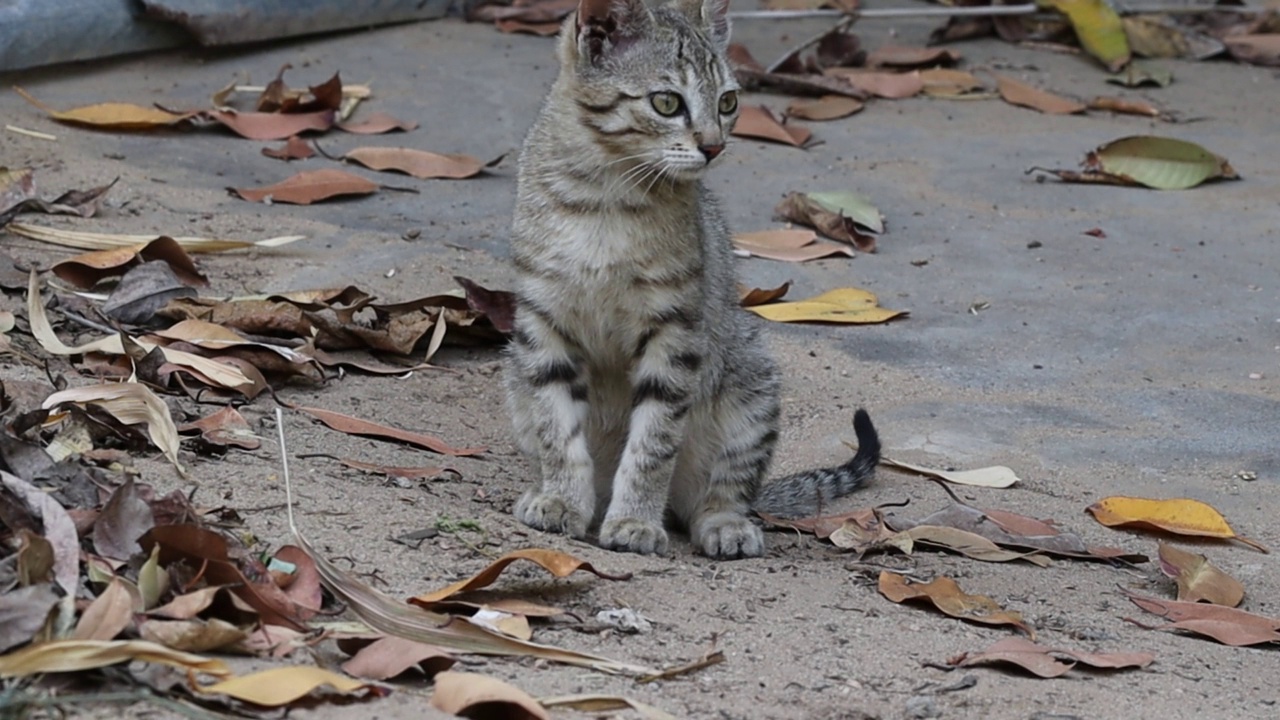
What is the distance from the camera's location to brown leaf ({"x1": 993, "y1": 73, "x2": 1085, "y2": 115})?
9.83 metres

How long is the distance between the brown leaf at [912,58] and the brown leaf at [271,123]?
3.84 metres

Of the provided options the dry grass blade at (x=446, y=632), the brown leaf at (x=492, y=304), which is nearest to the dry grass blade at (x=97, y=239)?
the brown leaf at (x=492, y=304)

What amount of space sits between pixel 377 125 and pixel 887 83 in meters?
3.23

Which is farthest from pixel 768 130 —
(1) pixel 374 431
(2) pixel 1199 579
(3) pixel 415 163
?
(2) pixel 1199 579

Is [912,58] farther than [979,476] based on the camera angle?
Yes

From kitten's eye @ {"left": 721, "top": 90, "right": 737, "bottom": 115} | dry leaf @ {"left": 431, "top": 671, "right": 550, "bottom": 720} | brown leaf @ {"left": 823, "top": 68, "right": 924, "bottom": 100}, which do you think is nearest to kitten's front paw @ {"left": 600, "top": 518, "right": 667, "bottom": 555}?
kitten's eye @ {"left": 721, "top": 90, "right": 737, "bottom": 115}

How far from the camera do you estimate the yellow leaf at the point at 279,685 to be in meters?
2.96

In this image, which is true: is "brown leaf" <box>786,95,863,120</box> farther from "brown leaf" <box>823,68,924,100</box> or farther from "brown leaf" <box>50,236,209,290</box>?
"brown leaf" <box>50,236,209,290</box>

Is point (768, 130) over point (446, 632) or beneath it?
beneath

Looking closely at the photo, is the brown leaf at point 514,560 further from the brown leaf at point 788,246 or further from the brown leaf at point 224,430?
the brown leaf at point 788,246

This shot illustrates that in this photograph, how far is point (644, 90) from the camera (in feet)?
16.0

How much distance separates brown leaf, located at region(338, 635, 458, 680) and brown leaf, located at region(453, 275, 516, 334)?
113 inches

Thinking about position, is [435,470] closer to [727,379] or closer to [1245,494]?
[727,379]

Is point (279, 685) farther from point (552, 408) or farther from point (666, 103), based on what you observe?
point (666, 103)
